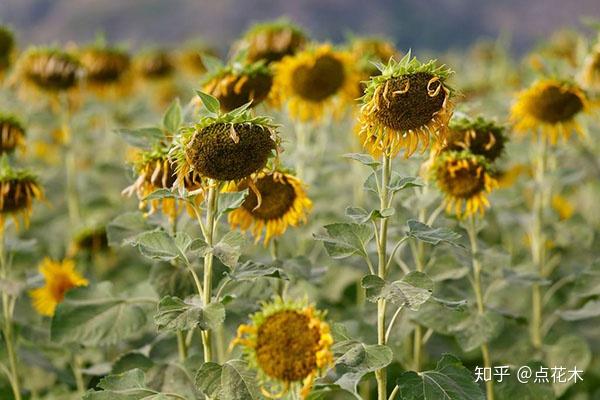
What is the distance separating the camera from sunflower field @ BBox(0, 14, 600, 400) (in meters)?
1.74

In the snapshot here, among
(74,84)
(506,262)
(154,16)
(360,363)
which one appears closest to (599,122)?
(506,262)

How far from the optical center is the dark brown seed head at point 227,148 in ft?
5.43

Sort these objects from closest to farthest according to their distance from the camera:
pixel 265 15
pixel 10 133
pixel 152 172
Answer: pixel 152 172
pixel 10 133
pixel 265 15

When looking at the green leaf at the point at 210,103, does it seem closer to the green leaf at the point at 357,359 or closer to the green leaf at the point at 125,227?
the green leaf at the point at 357,359

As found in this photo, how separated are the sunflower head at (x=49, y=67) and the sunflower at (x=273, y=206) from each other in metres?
1.60

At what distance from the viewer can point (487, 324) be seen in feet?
7.80

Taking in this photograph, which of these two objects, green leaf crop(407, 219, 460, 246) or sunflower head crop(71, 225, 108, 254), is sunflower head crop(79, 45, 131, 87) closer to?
sunflower head crop(71, 225, 108, 254)

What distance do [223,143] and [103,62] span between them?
8.78ft

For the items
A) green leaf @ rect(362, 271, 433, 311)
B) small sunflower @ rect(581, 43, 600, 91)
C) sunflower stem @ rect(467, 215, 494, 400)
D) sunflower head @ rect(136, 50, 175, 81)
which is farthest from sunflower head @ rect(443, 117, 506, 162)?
sunflower head @ rect(136, 50, 175, 81)

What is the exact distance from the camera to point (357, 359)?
175 cm

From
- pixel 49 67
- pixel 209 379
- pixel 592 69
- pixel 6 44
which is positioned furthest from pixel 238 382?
pixel 6 44

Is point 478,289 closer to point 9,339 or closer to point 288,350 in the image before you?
point 288,350

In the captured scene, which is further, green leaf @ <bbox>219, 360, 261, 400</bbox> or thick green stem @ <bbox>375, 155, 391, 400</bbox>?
thick green stem @ <bbox>375, 155, 391, 400</bbox>

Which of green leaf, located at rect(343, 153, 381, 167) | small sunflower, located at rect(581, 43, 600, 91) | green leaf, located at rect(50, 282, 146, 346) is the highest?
small sunflower, located at rect(581, 43, 600, 91)
